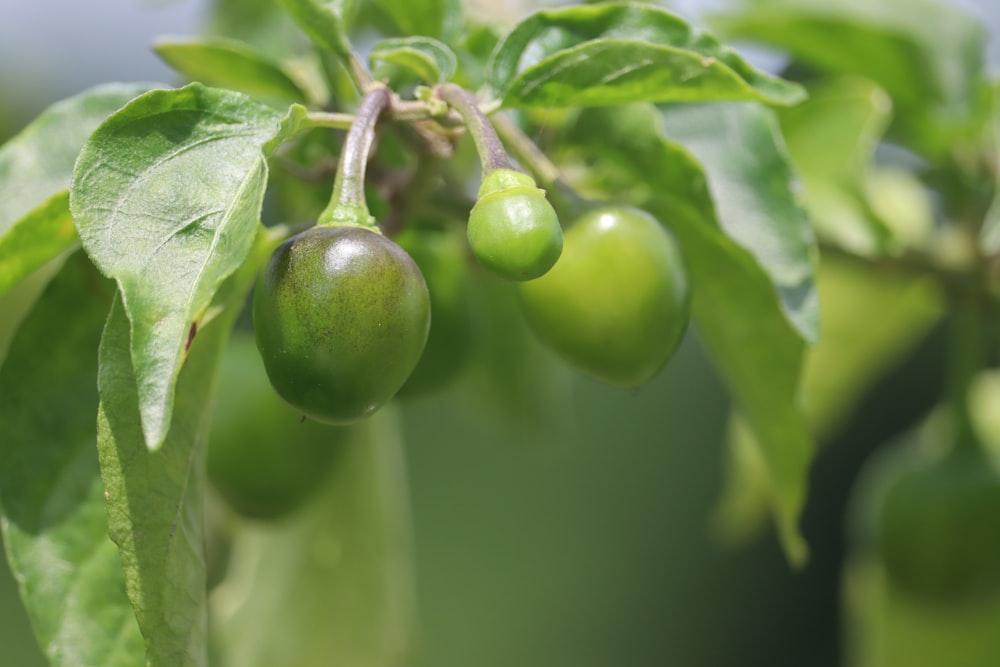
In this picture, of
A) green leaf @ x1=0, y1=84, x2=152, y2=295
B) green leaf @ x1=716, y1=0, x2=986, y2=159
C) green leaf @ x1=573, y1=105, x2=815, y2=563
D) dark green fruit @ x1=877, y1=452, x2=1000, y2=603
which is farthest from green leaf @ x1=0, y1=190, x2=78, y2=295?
dark green fruit @ x1=877, y1=452, x2=1000, y2=603

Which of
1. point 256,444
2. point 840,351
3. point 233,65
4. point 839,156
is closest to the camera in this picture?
point 233,65

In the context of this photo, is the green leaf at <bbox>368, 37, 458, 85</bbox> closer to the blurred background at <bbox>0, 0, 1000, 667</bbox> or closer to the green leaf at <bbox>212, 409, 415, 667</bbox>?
the green leaf at <bbox>212, 409, 415, 667</bbox>

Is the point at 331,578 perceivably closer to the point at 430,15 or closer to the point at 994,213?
the point at 430,15

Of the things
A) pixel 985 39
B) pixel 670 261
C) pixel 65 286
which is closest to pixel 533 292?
pixel 670 261

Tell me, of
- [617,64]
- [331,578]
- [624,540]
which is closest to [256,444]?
[331,578]

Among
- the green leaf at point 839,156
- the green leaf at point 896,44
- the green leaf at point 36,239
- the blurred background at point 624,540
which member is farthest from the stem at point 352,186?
the blurred background at point 624,540

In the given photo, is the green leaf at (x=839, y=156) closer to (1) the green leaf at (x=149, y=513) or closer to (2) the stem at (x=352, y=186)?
(2) the stem at (x=352, y=186)
